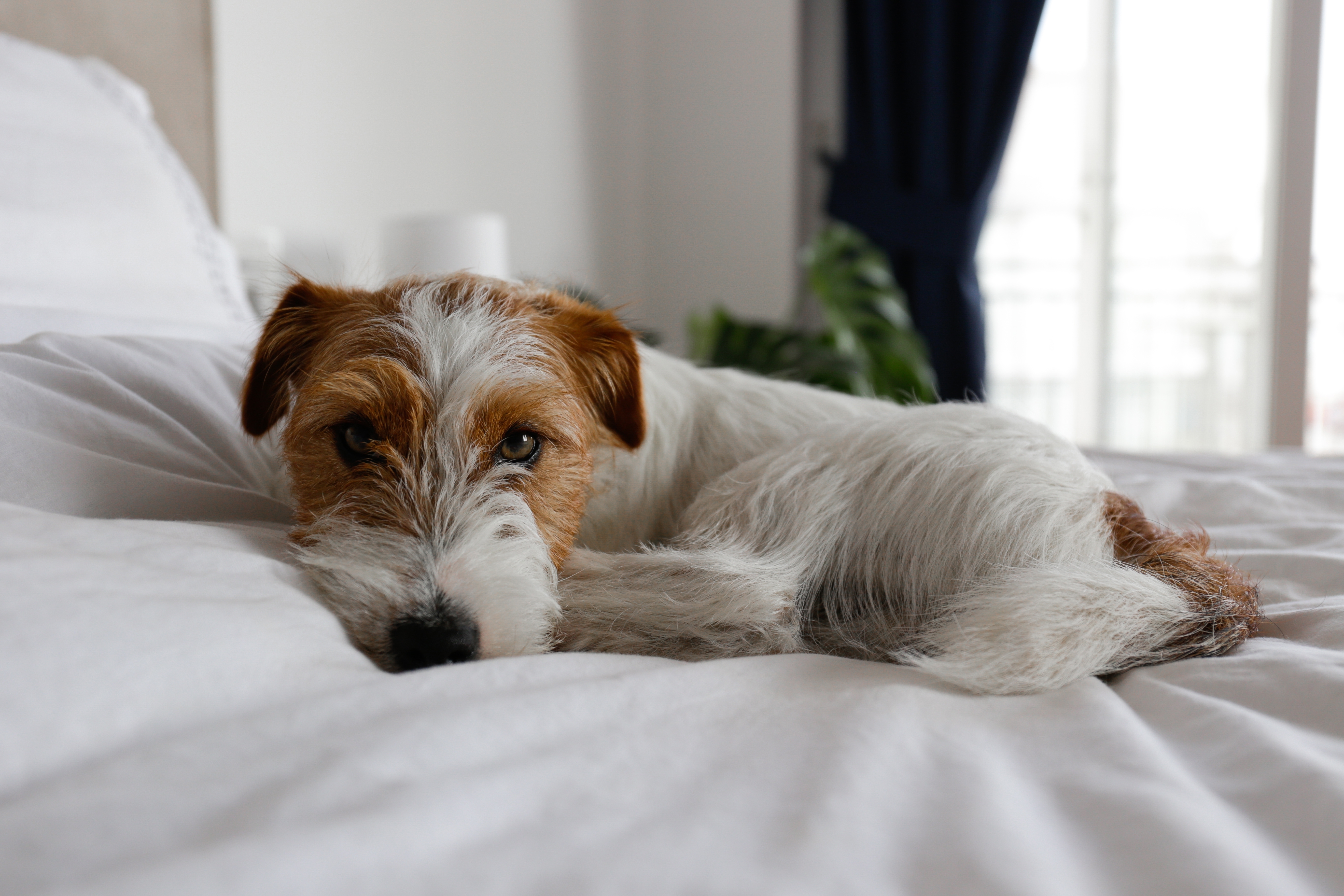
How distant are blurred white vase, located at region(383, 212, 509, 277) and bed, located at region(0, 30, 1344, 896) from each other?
2.03 meters

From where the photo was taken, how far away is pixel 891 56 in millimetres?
4766

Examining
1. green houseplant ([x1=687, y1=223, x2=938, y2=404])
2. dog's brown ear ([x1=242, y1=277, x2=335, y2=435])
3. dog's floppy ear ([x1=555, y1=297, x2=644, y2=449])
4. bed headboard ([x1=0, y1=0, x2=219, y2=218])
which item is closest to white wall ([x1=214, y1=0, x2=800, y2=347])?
bed headboard ([x1=0, y1=0, x2=219, y2=218])

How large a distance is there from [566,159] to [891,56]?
186 cm

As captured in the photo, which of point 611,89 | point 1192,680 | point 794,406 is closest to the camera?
point 1192,680

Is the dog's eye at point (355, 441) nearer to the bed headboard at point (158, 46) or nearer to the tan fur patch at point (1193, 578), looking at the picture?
the tan fur patch at point (1193, 578)

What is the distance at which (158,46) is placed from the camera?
7.72 ft

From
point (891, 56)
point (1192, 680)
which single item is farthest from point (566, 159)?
point (1192, 680)

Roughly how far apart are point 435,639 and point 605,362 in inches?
18.4

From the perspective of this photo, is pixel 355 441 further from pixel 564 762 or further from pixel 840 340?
pixel 840 340

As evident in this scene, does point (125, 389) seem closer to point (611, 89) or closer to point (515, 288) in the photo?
point (515, 288)

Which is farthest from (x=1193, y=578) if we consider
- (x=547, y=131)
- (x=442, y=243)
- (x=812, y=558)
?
(x=547, y=131)

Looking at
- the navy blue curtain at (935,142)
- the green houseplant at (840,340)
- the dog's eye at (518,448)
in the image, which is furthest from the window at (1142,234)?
the dog's eye at (518,448)

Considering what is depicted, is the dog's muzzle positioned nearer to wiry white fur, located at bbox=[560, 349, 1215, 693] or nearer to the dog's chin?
the dog's chin

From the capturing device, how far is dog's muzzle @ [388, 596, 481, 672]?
2.53ft
